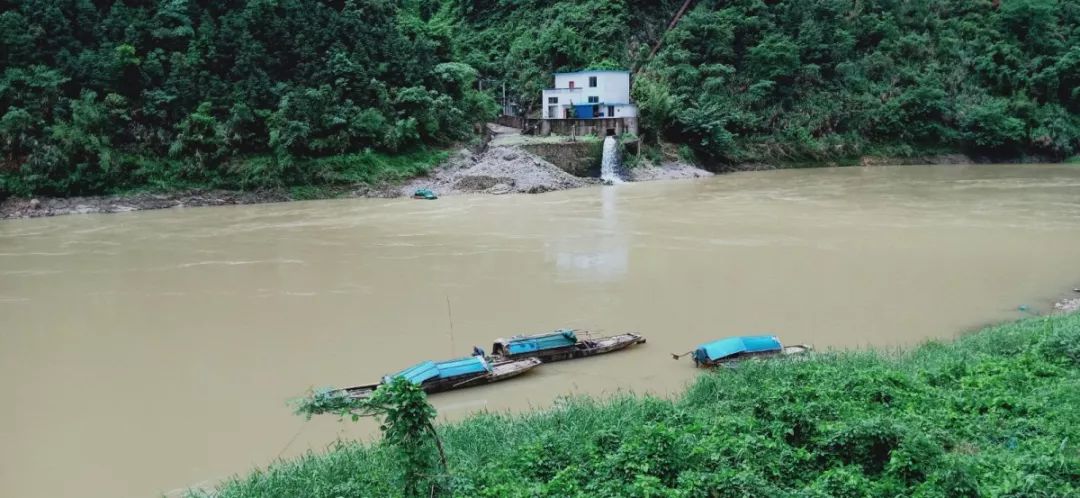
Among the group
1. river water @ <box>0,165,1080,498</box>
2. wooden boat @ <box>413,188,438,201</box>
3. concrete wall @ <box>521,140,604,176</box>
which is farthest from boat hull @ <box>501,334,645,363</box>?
concrete wall @ <box>521,140,604,176</box>

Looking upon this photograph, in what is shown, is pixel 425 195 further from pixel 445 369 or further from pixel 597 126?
pixel 445 369

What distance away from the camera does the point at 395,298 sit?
50.1ft

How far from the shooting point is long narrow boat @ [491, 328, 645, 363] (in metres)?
11.2

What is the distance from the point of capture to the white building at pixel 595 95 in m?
41.3

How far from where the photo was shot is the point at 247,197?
31484 millimetres

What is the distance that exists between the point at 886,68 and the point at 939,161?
707cm

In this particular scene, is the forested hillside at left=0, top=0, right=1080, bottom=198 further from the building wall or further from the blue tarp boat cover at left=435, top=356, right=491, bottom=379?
the blue tarp boat cover at left=435, top=356, right=491, bottom=379

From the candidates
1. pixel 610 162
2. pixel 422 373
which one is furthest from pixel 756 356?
pixel 610 162

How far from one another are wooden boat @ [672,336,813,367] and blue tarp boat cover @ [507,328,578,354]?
189cm

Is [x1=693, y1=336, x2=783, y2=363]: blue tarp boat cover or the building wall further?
the building wall

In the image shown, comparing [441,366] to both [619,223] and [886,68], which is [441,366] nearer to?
[619,223]

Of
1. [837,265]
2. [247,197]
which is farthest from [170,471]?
[247,197]

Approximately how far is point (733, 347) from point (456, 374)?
403 centimetres

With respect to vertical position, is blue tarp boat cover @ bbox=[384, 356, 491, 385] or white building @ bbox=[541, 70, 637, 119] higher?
white building @ bbox=[541, 70, 637, 119]
